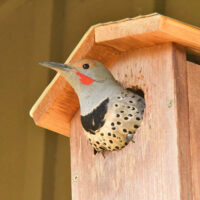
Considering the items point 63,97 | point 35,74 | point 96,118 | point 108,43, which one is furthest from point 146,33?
point 35,74

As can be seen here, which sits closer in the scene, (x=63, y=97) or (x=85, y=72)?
(x=85, y=72)

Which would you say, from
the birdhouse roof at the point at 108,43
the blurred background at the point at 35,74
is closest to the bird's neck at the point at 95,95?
the birdhouse roof at the point at 108,43

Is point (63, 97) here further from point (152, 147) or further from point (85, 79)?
point (152, 147)

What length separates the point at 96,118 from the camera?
5.79ft

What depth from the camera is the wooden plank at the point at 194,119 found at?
5.41 feet

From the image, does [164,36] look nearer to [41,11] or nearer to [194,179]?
[194,179]

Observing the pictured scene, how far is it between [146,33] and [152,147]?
0.27m

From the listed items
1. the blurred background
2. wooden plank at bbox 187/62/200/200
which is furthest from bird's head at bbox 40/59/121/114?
the blurred background

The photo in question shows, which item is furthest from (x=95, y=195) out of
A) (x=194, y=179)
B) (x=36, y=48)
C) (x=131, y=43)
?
(x=36, y=48)

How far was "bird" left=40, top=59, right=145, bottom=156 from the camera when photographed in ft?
5.71

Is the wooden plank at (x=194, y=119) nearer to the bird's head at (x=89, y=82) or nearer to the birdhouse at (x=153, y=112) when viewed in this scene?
the birdhouse at (x=153, y=112)

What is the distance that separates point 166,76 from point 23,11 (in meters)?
1.17

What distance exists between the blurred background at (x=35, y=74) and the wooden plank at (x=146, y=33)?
581mm

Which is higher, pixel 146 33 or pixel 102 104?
pixel 146 33
